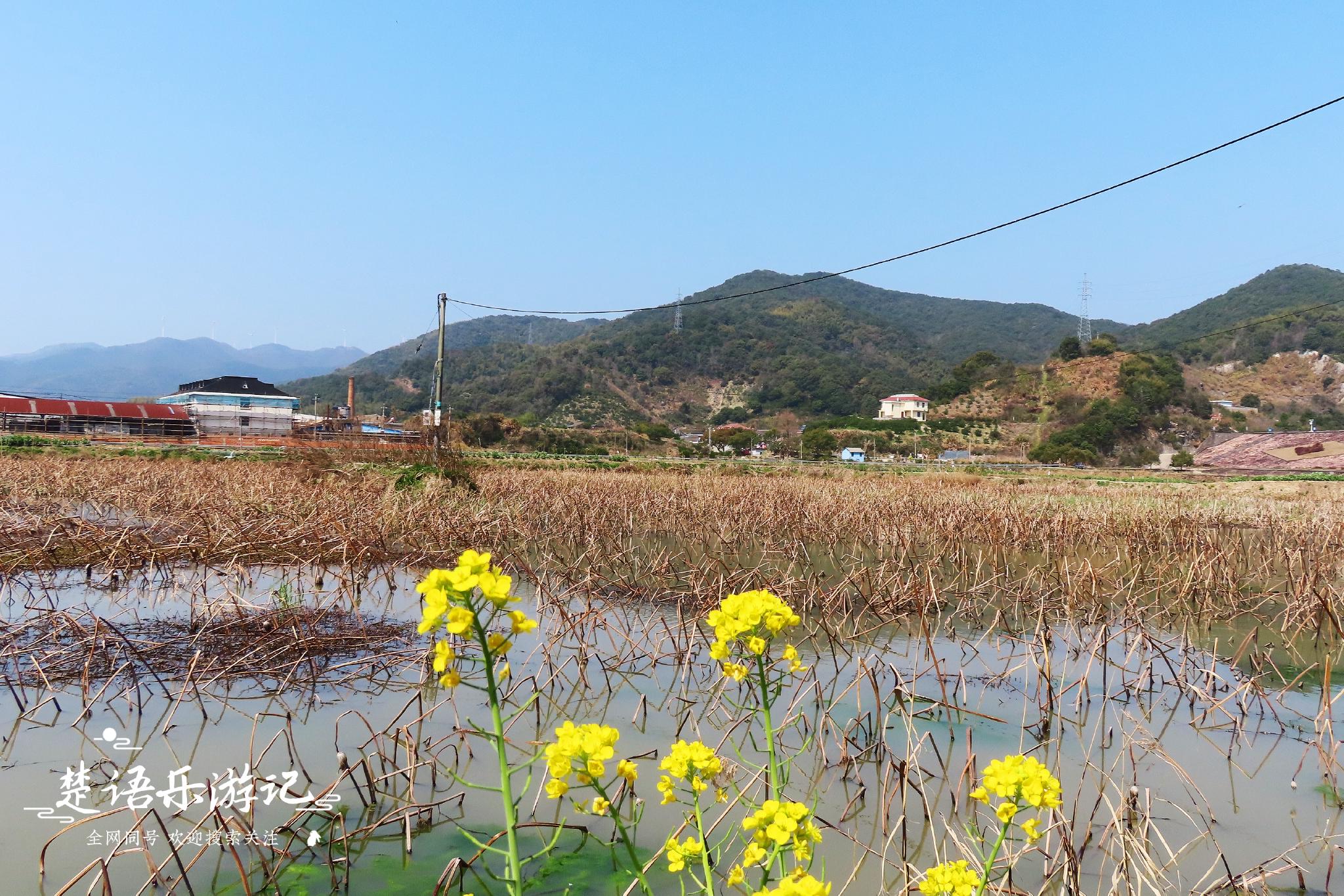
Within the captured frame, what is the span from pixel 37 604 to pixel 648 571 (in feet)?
17.3

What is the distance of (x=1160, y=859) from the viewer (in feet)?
10.7

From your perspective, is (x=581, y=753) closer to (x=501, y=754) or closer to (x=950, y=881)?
(x=501, y=754)

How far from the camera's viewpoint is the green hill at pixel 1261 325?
8706cm

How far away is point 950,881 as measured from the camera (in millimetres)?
1565

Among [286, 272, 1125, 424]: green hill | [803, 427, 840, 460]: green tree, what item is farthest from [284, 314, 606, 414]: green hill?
[803, 427, 840, 460]: green tree

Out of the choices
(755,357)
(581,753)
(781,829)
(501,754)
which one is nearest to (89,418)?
(501,754)

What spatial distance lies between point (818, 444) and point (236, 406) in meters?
54.2

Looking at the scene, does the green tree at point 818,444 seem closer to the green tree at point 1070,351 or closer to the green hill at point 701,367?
the green hill at point 701,367

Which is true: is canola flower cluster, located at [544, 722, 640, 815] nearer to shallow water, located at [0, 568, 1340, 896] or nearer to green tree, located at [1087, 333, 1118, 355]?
shallow water, located at [0, 568, 1340, 896]

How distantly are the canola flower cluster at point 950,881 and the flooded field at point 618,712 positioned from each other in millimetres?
223

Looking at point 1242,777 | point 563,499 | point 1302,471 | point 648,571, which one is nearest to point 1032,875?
point 1242,777

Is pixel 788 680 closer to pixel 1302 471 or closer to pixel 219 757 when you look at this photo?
pixel 219 757

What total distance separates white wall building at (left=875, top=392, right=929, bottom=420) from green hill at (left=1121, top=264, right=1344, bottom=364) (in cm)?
3142

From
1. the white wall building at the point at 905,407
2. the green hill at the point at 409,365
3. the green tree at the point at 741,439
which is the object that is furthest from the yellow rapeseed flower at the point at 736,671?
the white wall building at the point at 905,407
